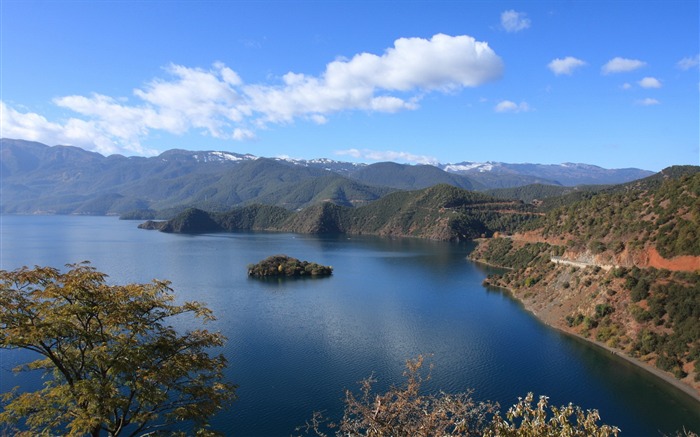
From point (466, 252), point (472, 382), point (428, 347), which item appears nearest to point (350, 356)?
point (428, 347)

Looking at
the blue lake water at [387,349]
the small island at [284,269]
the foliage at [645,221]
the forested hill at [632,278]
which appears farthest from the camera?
the small island at [284,269]

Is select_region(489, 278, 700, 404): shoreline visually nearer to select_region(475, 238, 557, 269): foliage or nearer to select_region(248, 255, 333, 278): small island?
select_region(475, 238, 557, 269): foliage

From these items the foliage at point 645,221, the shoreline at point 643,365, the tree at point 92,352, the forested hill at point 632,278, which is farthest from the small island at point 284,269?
the tree at point 92,352

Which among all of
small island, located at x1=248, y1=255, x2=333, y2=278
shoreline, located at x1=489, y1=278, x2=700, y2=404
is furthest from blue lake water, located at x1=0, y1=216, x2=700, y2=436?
small island, located at x1=248, y1=255, x2=333, y2=278

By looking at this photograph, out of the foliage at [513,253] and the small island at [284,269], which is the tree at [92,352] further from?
the small island at [284,269]

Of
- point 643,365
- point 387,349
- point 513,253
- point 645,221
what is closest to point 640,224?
point 645,221
